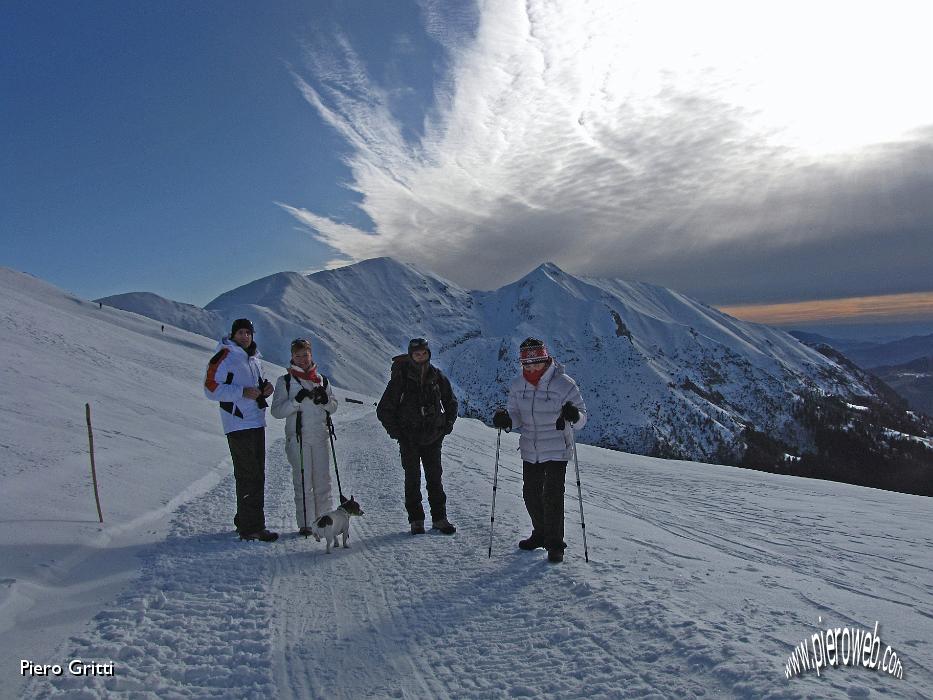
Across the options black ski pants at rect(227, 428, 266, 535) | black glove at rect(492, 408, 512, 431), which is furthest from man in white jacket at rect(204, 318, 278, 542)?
black glove at rect(492, 408, 512, 431)

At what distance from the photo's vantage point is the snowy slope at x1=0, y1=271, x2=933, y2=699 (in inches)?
149

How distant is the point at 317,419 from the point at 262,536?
1603 mm

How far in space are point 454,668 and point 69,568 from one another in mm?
4560

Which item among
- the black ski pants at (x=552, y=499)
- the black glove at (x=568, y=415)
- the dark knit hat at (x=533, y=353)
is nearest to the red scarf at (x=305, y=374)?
the dark knit hat at (x=533, y=353)

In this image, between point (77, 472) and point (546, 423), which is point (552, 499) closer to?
point (546, 423)

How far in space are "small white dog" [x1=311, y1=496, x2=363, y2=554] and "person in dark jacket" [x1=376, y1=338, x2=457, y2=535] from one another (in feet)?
3.10

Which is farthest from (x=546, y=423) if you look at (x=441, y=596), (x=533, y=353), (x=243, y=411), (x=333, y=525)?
(x=243, y=411)

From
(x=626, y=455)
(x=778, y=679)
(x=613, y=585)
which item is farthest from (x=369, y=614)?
(x=626, y=455)

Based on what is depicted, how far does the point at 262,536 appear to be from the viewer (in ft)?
22.7

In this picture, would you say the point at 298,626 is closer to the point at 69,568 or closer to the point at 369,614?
the point at 369,614

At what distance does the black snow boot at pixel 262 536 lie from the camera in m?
6.91

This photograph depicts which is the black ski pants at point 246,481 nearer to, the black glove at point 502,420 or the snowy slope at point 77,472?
the snowy slope at point 77,472

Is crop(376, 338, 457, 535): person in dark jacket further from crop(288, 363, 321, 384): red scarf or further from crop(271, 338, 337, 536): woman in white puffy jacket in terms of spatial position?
crop(288, 363, 321, 384): red scarf

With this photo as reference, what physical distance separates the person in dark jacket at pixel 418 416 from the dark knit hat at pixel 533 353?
4.26 feet
